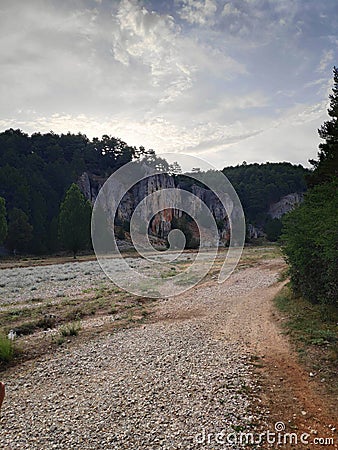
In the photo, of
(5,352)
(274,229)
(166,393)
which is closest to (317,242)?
(166,393)

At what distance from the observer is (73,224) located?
163ft

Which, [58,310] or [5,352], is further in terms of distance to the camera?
[58,310]

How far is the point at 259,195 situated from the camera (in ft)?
366

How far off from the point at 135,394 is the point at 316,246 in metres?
8.56

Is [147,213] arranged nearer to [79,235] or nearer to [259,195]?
[79,235]

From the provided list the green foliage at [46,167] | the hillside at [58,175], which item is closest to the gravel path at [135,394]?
the hillside at [58,175]

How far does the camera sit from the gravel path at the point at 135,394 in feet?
20.1

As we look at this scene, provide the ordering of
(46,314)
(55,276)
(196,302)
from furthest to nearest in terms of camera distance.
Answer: (55,276), (196,302), (46,314)

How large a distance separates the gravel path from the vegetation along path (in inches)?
0.8

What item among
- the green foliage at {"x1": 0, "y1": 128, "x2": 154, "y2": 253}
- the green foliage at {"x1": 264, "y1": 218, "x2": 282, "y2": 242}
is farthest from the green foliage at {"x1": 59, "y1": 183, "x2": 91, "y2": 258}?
the green foliage at {"x1": 264, "y1": 218, "x2": 282, "y2": 242}

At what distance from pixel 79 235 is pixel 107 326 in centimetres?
3694

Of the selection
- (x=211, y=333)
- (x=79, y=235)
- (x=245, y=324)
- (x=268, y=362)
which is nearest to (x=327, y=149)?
(x=245, y=324)

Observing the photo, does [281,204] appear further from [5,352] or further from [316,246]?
[5,352]

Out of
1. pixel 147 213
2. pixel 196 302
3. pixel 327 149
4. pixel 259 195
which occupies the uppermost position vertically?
pixel 259 195
